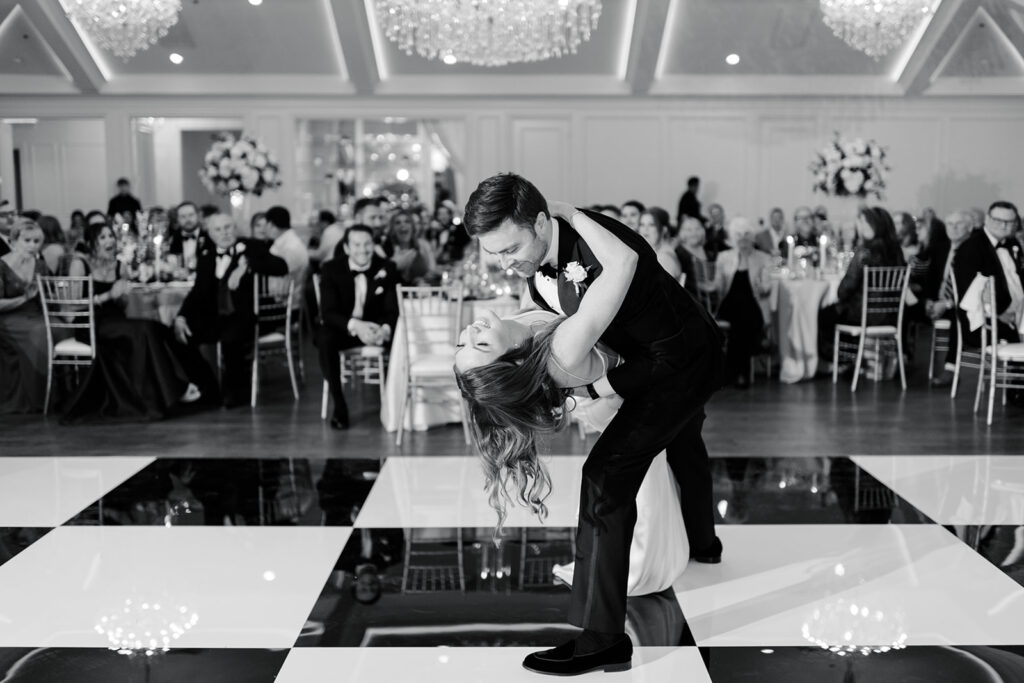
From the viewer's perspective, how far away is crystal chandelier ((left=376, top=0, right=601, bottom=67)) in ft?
31.4

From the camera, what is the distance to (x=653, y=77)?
14.5m

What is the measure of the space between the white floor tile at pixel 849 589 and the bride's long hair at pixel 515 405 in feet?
3.05

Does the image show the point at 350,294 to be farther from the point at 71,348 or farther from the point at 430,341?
the point at 71,348

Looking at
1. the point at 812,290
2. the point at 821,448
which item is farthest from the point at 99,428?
the point at 812,290

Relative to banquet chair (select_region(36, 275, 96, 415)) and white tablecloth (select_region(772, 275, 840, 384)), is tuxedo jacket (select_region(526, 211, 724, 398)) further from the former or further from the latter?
white tablecloth (select_region(772, 275, 840, 384))

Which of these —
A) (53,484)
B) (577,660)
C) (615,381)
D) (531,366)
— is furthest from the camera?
(53,484)

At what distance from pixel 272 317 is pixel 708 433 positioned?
2958mm

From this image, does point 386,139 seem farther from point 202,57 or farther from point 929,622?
point 929,622

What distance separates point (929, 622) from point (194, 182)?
1828cm

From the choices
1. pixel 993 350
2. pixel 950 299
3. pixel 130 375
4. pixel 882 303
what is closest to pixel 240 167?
pixel 130 375

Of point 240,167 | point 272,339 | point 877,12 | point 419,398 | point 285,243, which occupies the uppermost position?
point 877,12

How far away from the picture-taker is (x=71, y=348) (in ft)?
20.8

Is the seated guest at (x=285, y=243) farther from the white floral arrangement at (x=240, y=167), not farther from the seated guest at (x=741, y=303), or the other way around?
the seated guest at (x=741, y=303)

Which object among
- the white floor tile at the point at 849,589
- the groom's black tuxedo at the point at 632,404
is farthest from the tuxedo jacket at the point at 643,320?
the white floor tile at the point at 849,589
